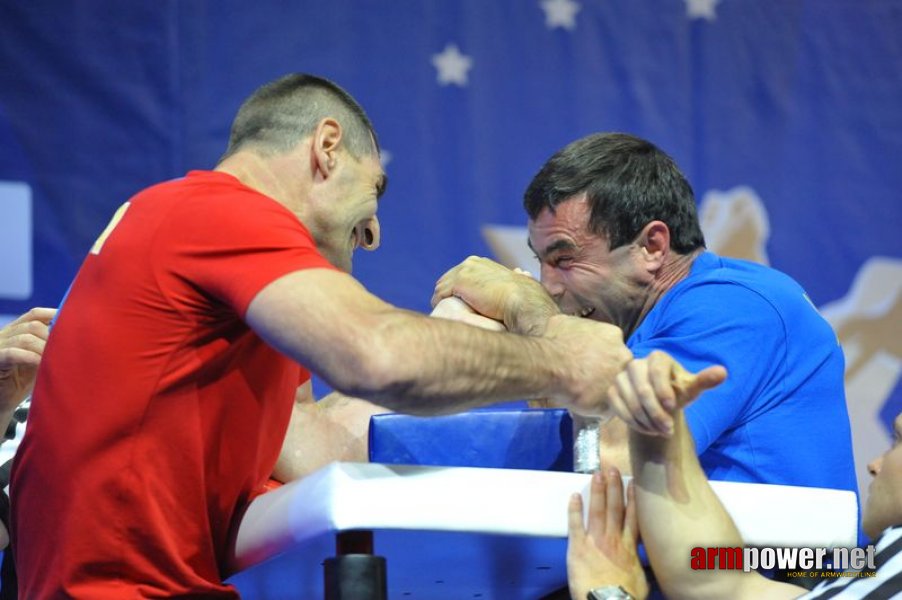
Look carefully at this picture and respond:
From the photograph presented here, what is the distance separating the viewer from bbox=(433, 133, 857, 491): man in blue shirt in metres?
1.73

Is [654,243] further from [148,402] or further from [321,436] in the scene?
[148,402]

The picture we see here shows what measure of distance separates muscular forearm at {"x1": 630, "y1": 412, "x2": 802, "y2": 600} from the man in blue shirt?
0.18 ft

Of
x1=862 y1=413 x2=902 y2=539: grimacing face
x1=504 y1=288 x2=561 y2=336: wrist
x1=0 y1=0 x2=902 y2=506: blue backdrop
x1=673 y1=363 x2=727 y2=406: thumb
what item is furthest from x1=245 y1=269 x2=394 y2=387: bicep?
x1=0 y1=0 x2=902 y2=506: blue backdrop

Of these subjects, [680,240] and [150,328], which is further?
[680,240]

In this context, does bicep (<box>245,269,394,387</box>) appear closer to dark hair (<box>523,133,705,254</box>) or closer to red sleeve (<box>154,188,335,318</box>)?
red sleeve (<box>154,188,335,318</box>)

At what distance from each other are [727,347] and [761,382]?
8 cm

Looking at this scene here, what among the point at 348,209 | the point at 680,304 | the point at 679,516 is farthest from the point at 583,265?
the point at 679,516

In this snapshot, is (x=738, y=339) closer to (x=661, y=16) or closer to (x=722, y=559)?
(x=722, y=559)

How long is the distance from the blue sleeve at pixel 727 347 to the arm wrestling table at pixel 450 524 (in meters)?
0.34

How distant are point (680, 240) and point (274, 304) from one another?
1.07 metres

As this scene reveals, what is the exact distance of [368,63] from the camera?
2836 mm

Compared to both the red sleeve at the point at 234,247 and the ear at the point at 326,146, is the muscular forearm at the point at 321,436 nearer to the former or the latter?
the ear at the point at 326,146

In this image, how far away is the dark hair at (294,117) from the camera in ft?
5.38

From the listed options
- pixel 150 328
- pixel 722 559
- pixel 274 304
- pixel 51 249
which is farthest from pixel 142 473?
pixel 51 249
